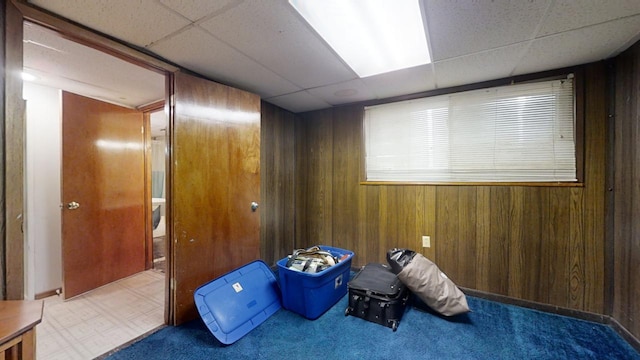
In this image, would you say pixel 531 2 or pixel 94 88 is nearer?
pixel 531 2

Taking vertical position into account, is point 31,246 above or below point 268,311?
above

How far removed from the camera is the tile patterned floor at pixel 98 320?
1665 millimetres

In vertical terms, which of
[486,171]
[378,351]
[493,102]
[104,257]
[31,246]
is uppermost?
[493,102]

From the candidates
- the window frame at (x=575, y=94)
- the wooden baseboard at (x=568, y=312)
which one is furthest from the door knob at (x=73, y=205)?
the wooden baseboard at (x=568, y=312)

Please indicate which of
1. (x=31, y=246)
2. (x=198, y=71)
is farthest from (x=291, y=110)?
(x=31, y=246)

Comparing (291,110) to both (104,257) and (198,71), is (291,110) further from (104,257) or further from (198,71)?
(104,257)

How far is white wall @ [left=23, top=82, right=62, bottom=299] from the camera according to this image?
7.51 ft

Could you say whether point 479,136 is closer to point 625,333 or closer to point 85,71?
point 625,333

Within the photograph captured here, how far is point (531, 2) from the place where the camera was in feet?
4.09

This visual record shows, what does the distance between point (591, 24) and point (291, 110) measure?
8.76 feet

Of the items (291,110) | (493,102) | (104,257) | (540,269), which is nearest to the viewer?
(540,269)

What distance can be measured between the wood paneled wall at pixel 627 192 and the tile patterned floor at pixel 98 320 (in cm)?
342

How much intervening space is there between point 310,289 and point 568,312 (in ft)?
6.95

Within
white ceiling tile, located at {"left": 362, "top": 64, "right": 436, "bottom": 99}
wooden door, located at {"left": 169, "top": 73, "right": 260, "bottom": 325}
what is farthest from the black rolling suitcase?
white ceiling tile, located at {"left": 362, "top": 64, "right": 436, "bottom": 99}
